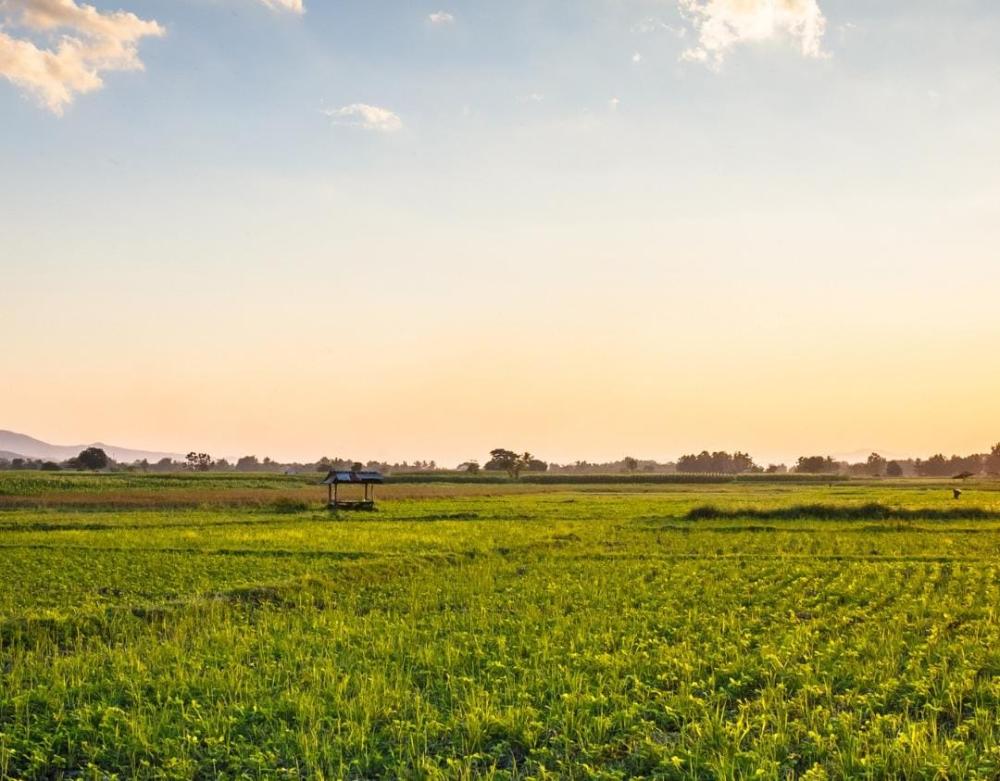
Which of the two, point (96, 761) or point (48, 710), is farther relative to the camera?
point (48, 710)

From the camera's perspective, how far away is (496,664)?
38.5ft

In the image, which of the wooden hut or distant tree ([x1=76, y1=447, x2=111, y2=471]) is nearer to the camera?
the wooden hut

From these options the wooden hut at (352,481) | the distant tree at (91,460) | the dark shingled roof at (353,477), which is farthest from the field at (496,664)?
the distant tree at (91,460)

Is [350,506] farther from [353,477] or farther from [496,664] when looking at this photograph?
[496,664]

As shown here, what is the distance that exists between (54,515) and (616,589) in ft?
108

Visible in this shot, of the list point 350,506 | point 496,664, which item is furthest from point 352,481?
point 496,664

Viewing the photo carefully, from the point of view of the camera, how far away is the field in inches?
343

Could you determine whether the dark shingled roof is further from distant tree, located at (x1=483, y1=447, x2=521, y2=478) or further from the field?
distant tree, located at (x1=483, y1=447, x2=521, y2=478)

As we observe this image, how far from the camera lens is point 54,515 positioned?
41000 millimetres

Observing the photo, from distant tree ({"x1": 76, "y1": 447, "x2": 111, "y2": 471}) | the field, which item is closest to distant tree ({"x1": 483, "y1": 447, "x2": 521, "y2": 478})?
distant tree ({"x1": 76, "y1": 447, "x2": 111, "y2": 471})

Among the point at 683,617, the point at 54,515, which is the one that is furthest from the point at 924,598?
the point at 54,515

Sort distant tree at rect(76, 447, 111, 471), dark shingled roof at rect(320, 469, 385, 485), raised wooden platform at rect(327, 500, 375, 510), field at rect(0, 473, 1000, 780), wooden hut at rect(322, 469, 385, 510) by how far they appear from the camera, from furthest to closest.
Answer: distant tree at rect(76, 447, 111, 471)
dark shingled roof at rect(320, 469, 385, 485)
wooden hut at rect(322, 469, 385, 510)
raised wooden platform at rect(327, 500, 375, 510)
field at rect(0, 473, 1000, 780)

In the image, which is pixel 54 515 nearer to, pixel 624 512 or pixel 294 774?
pixel 624 512

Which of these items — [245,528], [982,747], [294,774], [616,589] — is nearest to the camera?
[294,774]
